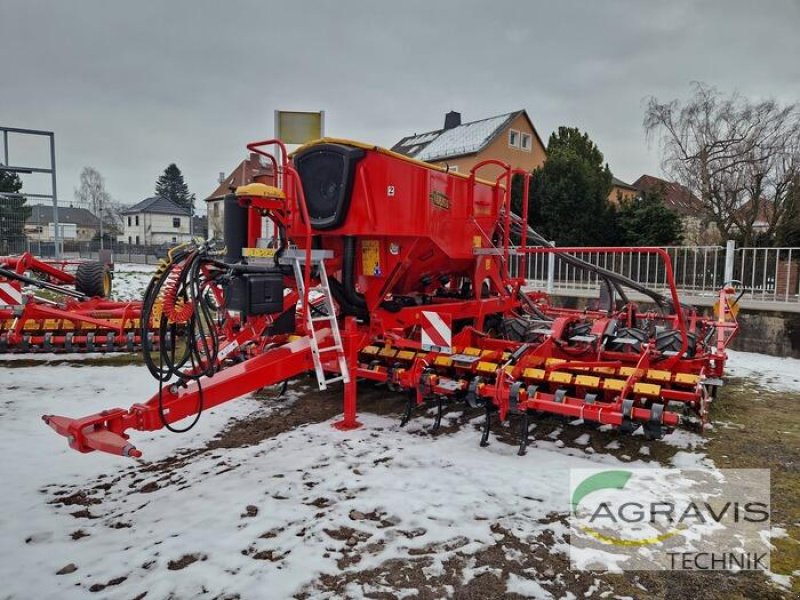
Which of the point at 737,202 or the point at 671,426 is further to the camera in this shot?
the point at 737,202

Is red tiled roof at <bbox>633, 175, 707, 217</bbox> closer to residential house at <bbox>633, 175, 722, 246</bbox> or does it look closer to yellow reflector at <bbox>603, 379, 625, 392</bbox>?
residential house at <bbox>633, 175, 722, 246</bbox>

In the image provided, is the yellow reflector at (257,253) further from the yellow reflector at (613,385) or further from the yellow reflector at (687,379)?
the yellow reflector at (687,379)

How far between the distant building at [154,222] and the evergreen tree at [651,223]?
135 feet

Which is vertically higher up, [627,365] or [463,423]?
[627,365]

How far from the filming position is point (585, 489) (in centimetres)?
373

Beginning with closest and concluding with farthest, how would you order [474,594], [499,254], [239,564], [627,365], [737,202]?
1. [474,594]
2. [239,564]
3. [627,365]
4. [499,254]
5. [737,202]

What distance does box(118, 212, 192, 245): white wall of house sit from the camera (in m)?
52.6

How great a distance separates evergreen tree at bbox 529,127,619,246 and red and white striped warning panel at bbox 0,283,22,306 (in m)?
16.8

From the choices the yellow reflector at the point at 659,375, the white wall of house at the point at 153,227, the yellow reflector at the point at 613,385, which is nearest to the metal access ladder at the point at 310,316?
the yellow reflector at the point at 613,385

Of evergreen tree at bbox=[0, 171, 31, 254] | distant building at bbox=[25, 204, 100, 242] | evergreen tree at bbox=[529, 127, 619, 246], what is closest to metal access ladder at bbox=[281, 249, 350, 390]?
evergreen tree at bbox=[0, 171, 31, 254]

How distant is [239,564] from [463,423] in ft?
8.92

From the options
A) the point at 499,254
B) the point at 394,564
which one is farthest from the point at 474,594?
the point at 499,254

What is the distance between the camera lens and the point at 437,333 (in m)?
5.28

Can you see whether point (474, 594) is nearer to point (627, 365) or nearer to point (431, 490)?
point (431, 490)
